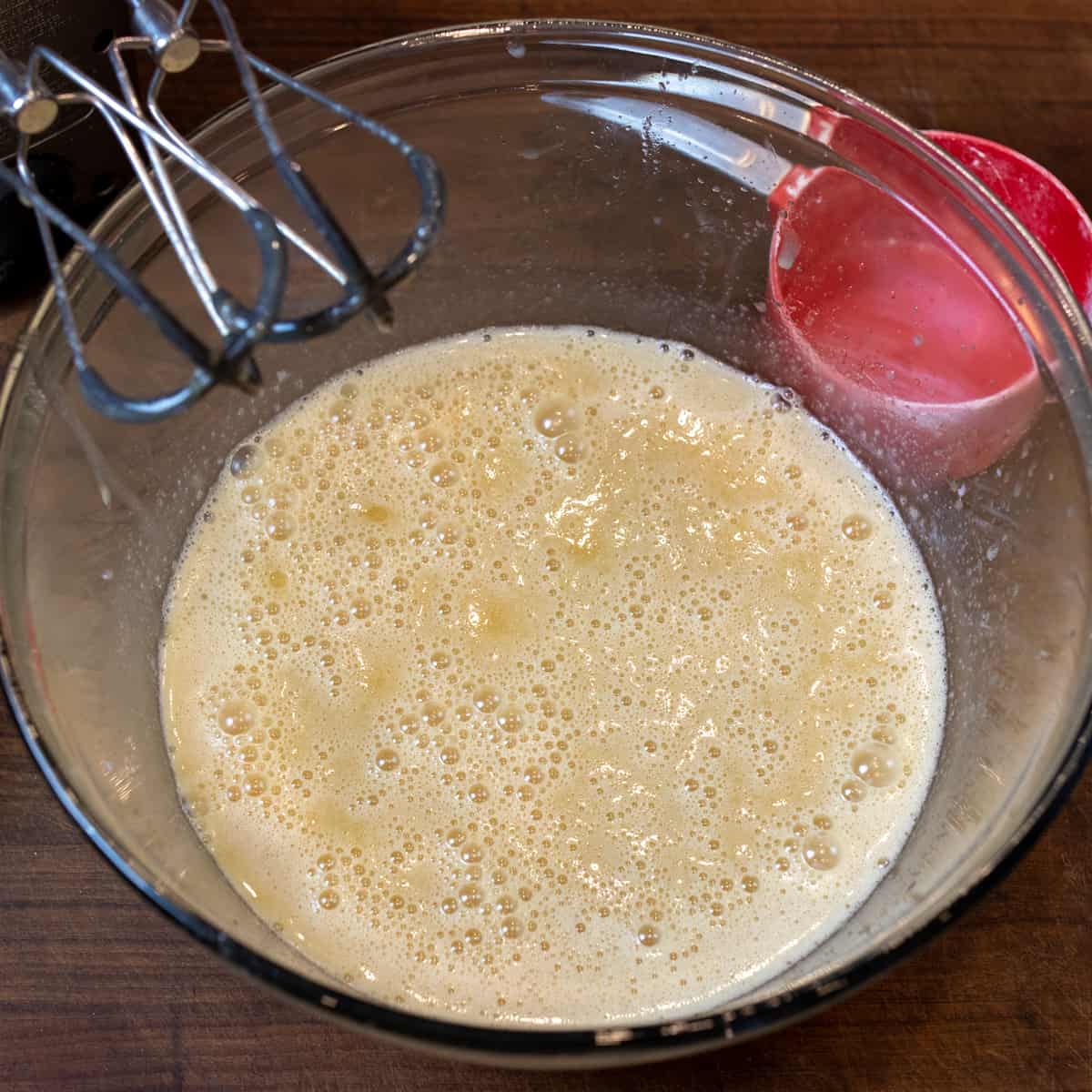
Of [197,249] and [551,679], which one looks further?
[551,679]

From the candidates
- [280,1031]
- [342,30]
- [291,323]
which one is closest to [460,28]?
[342,30]

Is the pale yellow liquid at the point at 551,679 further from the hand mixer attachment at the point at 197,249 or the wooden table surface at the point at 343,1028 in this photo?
the hand mixer attachment at the point at 197,249

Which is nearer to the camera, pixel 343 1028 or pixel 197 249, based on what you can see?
pixel 197 249

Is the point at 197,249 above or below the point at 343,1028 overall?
above

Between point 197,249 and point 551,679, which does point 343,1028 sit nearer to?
point 551,679

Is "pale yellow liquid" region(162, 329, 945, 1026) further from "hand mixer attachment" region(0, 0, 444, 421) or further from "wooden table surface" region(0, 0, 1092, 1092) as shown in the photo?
"hand mixer attachment" region(0, 0, 444, 421)

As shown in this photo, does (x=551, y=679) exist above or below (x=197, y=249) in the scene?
below

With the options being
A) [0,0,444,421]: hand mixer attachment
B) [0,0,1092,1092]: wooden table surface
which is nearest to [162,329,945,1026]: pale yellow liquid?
[0,0,1092,1092]: wooden table surface

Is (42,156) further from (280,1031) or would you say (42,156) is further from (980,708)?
(980,708)

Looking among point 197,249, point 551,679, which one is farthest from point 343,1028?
point 197,249
